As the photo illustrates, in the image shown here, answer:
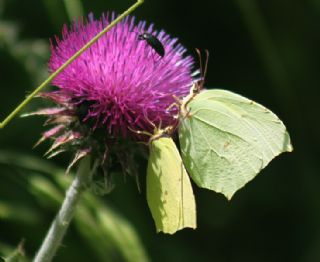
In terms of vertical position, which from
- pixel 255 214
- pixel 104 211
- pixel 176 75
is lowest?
pixel 255 214

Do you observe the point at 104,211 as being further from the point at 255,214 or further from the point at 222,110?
the point at 255,214

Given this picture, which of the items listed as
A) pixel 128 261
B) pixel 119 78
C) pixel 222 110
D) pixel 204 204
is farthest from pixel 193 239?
pixel 119 78

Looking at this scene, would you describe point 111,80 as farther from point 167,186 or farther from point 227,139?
point 227,139

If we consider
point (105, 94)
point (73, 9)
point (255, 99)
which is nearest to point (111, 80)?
point (105, 94)

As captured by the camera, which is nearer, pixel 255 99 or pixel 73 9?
pixel 73 9

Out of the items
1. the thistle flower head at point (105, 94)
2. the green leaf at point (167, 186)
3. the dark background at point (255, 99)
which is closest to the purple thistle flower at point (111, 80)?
the thistle flower head at point (105, 94)
